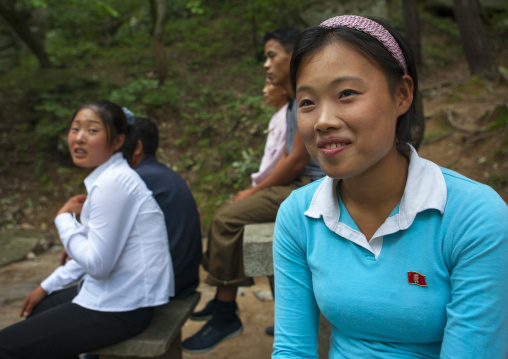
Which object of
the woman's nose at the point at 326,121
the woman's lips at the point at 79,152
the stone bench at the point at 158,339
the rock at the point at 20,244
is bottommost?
the rock at the point at 20,244

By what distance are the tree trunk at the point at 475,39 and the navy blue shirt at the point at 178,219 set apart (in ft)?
23.6

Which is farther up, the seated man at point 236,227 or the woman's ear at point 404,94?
the woman's ear at point 404,94

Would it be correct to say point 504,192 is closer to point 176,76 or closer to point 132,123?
point 132,123

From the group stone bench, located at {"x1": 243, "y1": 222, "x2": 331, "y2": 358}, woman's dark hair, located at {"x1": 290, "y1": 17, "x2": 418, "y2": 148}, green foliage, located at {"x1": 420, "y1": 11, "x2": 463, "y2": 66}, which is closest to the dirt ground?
stone bench, located at {"x1": 243, "y1": 222, "x2": 331, "y2": 358}

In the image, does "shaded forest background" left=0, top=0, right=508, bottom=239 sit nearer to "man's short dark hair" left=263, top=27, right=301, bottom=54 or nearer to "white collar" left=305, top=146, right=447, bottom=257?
"man's short dark hair" left=263, top=27, right=301, bottom=54

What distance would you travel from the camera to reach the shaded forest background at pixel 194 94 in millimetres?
6566

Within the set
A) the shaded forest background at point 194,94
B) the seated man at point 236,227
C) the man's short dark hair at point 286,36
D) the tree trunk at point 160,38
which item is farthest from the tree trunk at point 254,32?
the seated man at point 236,227

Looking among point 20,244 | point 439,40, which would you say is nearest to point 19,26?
point 20,244

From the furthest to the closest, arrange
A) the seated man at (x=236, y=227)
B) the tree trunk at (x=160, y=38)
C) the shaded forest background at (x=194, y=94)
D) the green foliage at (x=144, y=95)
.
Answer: the tree trunk at (x=160, y=38), the green foliage at (x=144, y=95), the shaded forest background at (x=194, y=94), the seated man at (x=236, y=227)

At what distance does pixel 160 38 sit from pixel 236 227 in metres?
6.44

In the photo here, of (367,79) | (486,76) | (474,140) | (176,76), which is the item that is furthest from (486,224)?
(176,76)

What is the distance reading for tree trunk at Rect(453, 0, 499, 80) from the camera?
25.1 feet

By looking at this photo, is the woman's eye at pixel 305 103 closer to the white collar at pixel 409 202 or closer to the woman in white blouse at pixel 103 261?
the white collar at pixel 409 202

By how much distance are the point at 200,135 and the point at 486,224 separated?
671cm
